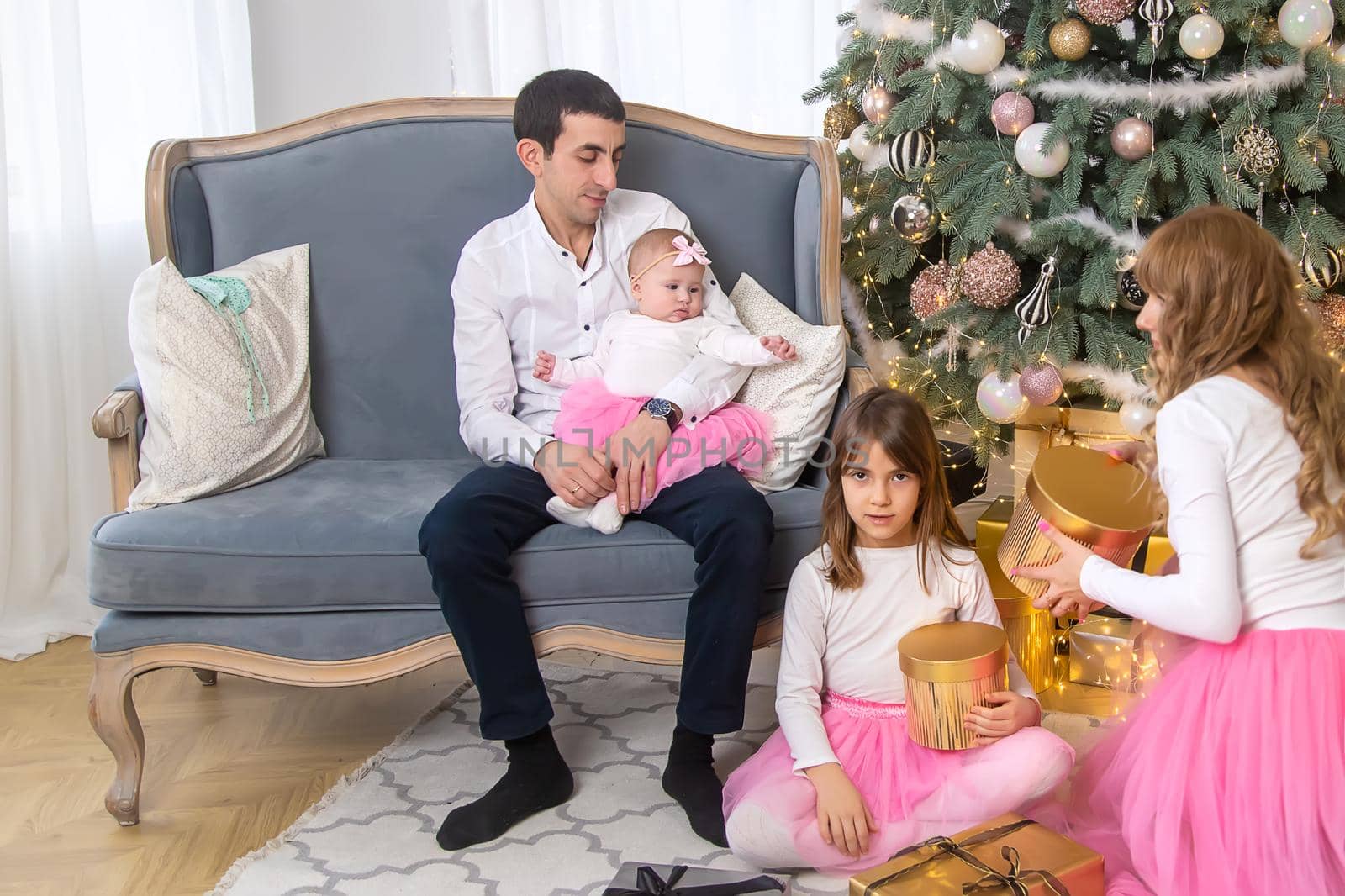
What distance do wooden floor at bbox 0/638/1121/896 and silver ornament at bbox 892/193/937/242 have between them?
1.03m

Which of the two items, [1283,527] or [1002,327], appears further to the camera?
[1002,327]

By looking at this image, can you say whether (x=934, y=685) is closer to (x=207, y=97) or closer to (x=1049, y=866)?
(x=1049, y=866)

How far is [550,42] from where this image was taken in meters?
3.54

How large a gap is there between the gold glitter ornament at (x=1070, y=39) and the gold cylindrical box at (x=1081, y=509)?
3.43 ft

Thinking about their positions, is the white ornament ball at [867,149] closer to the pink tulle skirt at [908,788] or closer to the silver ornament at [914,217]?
the silver ornament at [914,217]

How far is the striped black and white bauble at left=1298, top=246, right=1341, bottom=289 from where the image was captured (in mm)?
2379

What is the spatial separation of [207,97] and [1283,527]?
114 inches

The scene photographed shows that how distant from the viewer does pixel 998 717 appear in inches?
69.4

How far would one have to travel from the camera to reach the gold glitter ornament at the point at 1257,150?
7.72 ft

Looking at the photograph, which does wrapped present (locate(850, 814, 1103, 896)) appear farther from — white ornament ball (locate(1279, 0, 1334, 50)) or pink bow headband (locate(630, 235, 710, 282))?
white ornament ball (locate(1279, 0, 1334, 50))

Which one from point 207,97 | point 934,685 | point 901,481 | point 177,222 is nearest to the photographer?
point 934,685

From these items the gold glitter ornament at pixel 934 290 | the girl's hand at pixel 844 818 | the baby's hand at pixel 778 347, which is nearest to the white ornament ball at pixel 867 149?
the gold glitter ornament at pixel 934 290

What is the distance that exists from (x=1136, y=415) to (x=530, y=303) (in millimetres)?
1285

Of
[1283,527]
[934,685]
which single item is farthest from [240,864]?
[1283,527]
